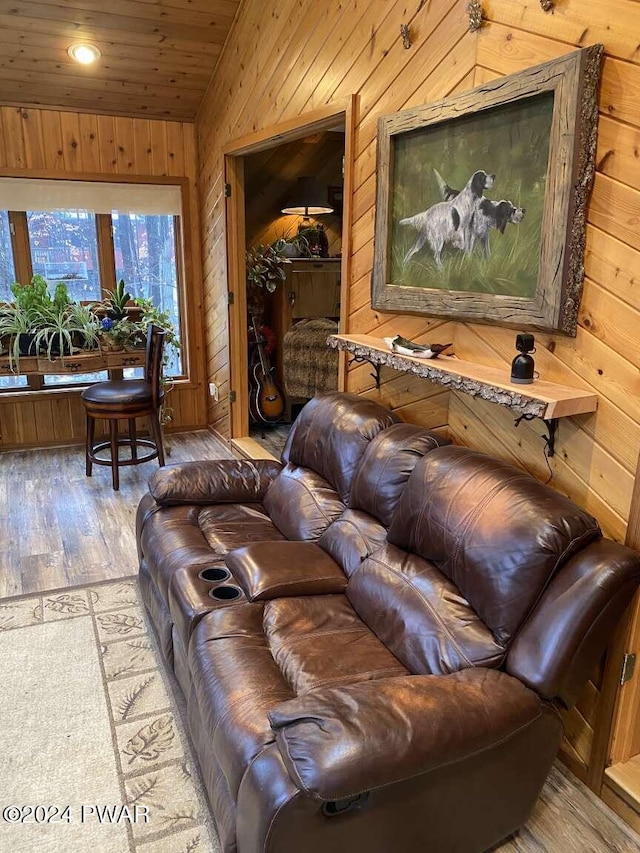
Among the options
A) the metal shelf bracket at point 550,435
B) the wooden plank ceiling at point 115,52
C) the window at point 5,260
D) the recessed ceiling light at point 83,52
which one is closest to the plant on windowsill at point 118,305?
the window at point 5,260

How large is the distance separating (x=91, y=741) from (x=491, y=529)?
1.43 metres

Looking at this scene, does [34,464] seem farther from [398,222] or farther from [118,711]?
[398,222]

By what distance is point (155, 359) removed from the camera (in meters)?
4.19

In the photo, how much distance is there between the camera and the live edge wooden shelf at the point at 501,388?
178cm

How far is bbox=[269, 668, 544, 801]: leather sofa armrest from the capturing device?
124 cm

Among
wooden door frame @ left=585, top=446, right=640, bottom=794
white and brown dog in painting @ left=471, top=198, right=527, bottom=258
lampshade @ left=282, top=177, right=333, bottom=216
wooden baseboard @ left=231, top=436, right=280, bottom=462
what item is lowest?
wooden baseboard @ left=231, top=436, right=280, bottom=462

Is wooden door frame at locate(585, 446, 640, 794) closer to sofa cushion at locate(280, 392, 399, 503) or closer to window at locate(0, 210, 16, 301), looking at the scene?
sofa cushion at locate(280, 392, 399, 503)

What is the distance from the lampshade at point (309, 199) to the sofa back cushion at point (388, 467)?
3.11 meters

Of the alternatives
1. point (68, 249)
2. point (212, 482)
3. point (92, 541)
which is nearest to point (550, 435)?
point (212, 482)

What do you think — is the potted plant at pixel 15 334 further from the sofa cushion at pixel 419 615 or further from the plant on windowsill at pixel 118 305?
the sofa cushion at pixel 419 615

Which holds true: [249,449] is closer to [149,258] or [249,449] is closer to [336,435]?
[149,258]

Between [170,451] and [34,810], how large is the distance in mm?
3284

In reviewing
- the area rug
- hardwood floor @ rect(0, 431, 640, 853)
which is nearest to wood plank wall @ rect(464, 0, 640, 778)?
hardwood floor @ rect(0, 431, 640, 853)

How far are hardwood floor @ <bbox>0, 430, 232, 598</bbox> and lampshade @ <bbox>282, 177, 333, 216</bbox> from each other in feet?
6.56
